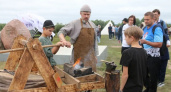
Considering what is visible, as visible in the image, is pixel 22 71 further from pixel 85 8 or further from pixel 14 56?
pixel 85 8

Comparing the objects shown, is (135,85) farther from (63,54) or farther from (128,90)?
(63,54)

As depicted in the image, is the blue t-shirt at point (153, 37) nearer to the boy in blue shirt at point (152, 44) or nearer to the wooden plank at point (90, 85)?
the boy in blue shirt at point (152, 44)

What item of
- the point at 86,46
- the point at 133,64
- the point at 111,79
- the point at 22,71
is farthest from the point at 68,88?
the point at 86,46

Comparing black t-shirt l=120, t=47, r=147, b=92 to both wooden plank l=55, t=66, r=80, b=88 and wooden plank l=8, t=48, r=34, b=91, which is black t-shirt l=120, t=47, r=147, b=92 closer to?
wooden plank l=55, t=66, r=80, b=88

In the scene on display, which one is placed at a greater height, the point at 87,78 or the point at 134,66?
the point at 134,66

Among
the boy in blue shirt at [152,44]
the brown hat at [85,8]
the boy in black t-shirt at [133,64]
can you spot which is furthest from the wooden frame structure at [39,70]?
the boy in blue shirt at [152,44]

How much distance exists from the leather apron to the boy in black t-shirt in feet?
4.17

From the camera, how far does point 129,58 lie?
254 cm

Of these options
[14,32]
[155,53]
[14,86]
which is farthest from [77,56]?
[14,86]

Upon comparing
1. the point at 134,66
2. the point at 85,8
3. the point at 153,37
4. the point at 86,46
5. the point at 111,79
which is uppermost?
the point at 85,8

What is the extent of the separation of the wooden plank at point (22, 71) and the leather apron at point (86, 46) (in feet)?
5.00

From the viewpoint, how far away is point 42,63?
8.13ft

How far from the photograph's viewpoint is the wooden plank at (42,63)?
7.95 feet

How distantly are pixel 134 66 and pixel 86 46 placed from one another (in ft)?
4.82
